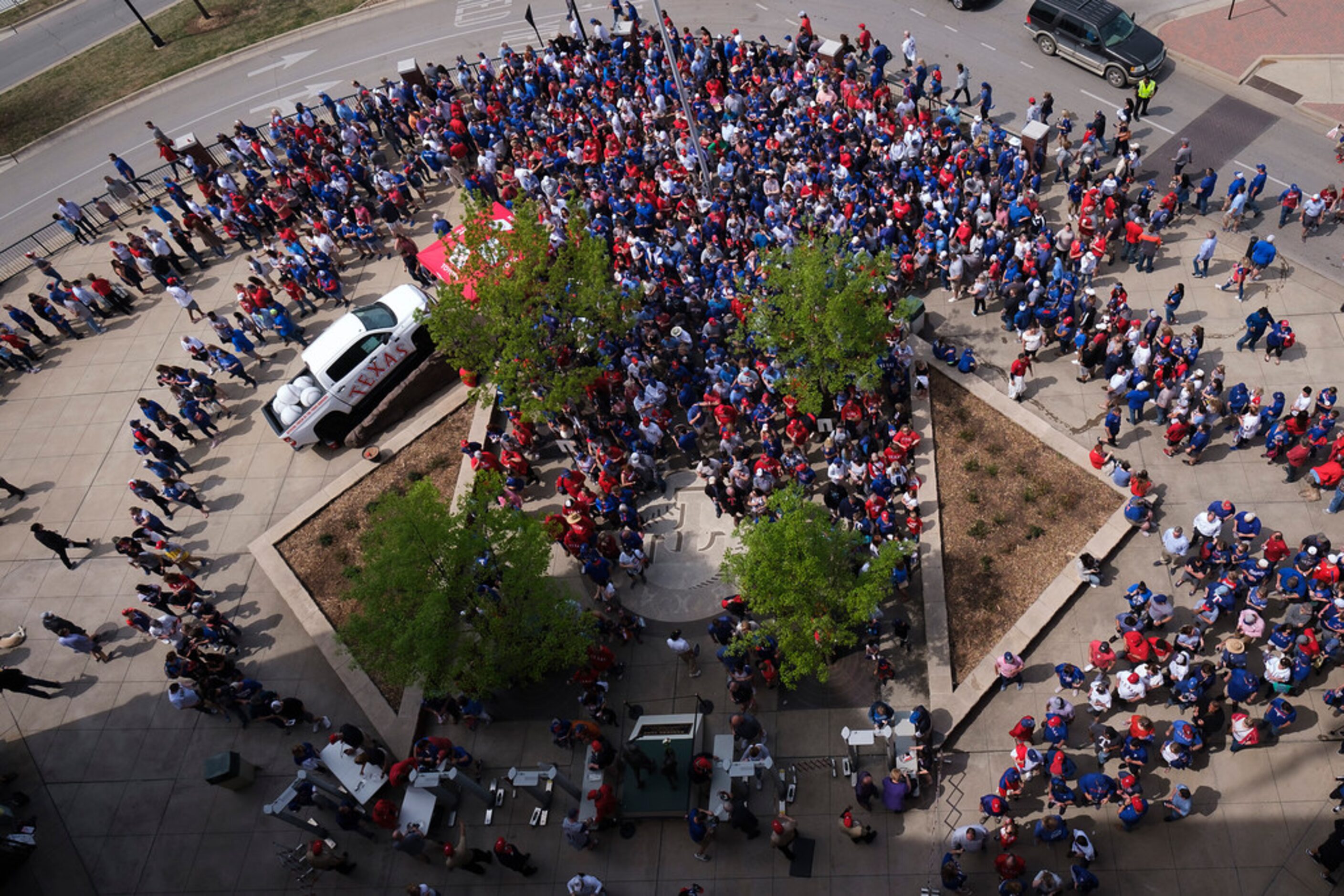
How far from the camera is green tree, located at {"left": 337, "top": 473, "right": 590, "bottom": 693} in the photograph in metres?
16.0

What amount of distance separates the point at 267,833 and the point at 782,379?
557 inches

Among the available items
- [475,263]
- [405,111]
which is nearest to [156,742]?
[475,263]

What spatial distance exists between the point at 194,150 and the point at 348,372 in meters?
15.0

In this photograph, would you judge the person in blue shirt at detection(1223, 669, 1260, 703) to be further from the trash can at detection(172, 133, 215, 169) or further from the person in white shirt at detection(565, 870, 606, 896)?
the trash can at detection(172, 133, 215, 169)

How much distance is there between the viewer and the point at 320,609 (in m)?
20.3

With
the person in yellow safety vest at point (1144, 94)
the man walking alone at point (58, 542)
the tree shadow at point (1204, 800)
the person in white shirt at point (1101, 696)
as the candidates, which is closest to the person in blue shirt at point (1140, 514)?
the person in white shirt at point (1101, 696)

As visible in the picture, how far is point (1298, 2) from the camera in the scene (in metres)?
29.5

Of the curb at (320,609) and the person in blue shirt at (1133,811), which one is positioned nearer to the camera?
the person in blue shirt at (1133,811)

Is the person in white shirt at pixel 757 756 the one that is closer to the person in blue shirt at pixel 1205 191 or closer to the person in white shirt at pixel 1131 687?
the person in white shirt at pixel 1131 687

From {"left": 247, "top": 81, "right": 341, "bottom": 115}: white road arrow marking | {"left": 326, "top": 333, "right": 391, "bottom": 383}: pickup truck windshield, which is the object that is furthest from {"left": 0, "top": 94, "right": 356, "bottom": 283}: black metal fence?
{"left": 326, "top": 333, "right": 391, "bottom": 383}: pickup truck windshield

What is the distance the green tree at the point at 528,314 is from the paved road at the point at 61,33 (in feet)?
114

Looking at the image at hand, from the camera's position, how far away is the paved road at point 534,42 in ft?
85.7

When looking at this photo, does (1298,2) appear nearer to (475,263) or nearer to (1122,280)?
(1122,280)

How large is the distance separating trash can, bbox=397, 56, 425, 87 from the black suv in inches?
851
